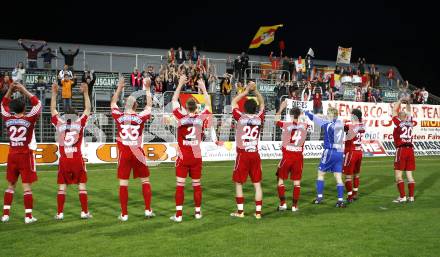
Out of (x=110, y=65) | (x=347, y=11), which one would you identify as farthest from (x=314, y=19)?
(x=110, y=65)

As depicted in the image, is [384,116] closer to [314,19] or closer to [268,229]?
[314,19]

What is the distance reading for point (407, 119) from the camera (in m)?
13.3

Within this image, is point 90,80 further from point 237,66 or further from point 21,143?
point 21,143

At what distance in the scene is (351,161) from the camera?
13203 millimetres

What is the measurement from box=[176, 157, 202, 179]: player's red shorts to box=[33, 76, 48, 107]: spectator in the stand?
56.5 ft

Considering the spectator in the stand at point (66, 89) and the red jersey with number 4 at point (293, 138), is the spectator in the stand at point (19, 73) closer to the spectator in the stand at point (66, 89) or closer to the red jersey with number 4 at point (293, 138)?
the spectator in the stand at point (66, 89)

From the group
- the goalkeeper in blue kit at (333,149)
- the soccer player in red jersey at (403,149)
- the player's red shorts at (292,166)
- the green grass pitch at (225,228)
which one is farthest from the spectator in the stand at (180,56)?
the player's red shorts at (292,166)

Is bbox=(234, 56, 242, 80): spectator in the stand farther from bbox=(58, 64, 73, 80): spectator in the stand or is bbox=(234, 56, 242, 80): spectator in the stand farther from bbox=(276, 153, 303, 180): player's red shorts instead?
bbox=(276, 153, 303, 180): player's red shorts

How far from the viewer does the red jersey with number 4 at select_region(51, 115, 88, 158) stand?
34.0 feet

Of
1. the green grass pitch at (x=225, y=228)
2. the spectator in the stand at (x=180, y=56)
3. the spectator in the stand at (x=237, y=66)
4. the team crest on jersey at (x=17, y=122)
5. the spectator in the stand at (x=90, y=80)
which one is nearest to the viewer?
the green grass pitch at (x=225, y=228)

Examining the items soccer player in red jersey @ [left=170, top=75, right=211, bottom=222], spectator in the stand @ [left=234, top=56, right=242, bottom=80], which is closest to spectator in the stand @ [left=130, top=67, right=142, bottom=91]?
spectator in the stand @ [left=234, top=56, right=242, bottom=80]

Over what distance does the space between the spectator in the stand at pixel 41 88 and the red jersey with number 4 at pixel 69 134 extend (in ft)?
51.9

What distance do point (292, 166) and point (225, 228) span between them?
294cm

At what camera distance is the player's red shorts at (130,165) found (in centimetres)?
1024
